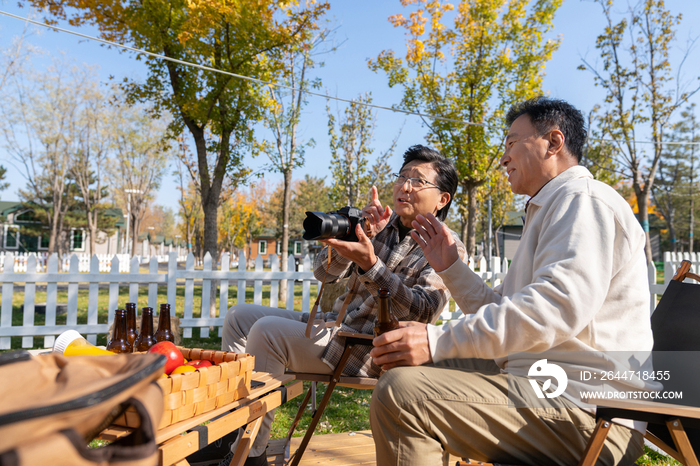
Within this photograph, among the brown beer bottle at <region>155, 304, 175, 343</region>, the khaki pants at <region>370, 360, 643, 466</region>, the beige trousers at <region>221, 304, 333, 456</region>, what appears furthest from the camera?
the beige trousers at <region>221, 304, 333, 456</region>

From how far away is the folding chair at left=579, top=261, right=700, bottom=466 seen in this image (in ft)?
3.92

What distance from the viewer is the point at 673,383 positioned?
1713 millimetres

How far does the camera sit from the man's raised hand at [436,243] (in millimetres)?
1856

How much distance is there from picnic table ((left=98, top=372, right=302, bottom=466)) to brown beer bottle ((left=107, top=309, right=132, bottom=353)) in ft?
1.82

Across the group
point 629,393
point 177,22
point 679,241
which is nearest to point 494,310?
point 629,393

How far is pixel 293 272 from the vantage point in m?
6.55

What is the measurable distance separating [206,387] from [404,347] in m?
0.64

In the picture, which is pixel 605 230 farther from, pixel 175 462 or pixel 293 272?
pixel 293 272

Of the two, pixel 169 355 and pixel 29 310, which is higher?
pixel 169 355

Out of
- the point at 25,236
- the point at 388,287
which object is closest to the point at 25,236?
the point at 25,236

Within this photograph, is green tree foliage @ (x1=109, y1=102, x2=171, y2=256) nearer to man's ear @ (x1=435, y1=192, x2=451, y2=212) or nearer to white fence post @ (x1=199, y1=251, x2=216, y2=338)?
white fence post @ (x1=199, y1=251, x2=216, y2=338)

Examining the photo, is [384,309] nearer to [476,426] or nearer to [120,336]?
[476,426]

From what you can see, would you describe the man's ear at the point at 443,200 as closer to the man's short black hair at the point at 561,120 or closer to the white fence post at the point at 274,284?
the man's short black hair at the point at 561,120

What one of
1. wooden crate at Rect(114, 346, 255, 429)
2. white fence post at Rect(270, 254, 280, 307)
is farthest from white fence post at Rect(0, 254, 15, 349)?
wooden crate at Rect(114, 346, 255, 429)
